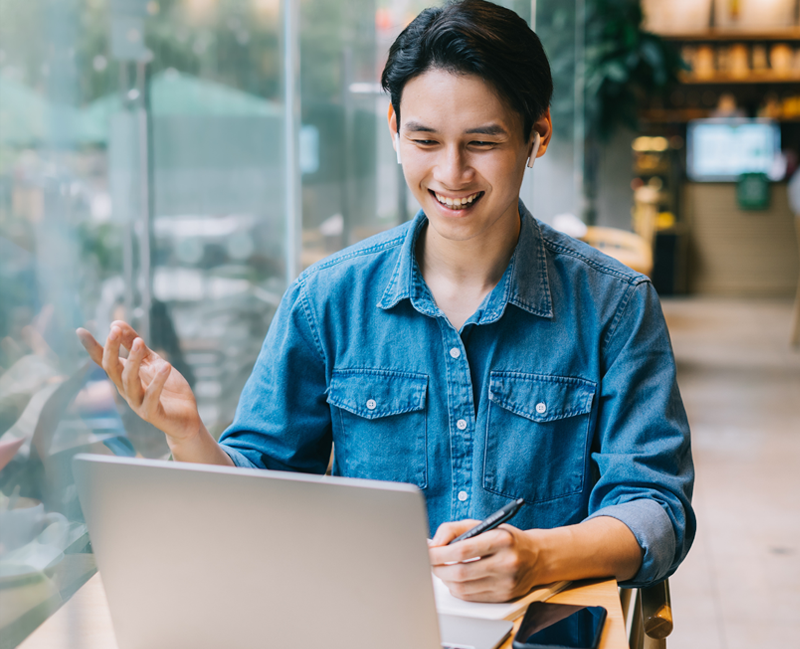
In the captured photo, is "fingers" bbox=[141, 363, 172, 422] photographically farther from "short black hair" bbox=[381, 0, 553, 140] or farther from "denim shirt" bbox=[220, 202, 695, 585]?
"short black hair" bbox=[381, 0, 553, 140]

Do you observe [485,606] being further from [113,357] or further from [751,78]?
[751,78]

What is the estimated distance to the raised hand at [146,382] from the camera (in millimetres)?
956

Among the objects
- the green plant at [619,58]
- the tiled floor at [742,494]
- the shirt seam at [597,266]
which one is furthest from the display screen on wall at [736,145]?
the shirt seam at [597,266]

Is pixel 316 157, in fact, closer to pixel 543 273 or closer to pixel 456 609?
pixel 543 273

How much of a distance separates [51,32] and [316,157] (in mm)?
1149

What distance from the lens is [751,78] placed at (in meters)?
8.88

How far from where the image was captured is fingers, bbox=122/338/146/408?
0.96 m

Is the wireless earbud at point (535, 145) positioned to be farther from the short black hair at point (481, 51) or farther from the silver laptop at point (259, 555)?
the silver laptop at point (259, 555)

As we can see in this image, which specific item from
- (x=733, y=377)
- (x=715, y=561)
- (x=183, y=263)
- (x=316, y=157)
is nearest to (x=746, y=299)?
(x=733, y=377)

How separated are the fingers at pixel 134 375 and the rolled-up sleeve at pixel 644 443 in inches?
22.7

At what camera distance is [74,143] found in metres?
1.35

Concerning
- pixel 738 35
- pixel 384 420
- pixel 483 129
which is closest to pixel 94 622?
pixel 384 420

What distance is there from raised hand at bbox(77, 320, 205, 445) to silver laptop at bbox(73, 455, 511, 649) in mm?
221

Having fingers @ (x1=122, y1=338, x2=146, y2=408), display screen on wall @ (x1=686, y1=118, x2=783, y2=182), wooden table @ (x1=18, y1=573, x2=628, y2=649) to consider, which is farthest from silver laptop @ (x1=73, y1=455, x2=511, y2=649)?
display screen on wall @ (x1=686, y1=118, x2=783, y2=182)
